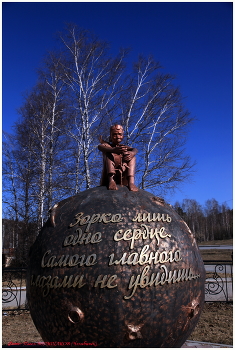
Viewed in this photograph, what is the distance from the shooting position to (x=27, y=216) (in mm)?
14930

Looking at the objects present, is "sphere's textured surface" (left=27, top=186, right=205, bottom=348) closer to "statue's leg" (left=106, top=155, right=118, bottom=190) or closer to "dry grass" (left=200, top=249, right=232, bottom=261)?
"statue's leg" (left=106, top=155, right=118, bottom=190)

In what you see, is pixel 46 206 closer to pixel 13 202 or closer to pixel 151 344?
pixel 13 202

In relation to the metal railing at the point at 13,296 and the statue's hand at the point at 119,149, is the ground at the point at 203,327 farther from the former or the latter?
the statue's hand at the point at 119,149

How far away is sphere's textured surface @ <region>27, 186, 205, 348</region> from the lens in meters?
2.89

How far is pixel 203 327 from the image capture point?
6.57m

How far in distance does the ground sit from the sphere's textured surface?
2935 millimetres

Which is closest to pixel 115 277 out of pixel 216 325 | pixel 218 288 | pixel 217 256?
pixel 216 325

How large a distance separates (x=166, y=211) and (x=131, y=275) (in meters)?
0.93

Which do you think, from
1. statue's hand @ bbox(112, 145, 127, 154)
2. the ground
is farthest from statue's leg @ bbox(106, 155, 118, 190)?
the ground

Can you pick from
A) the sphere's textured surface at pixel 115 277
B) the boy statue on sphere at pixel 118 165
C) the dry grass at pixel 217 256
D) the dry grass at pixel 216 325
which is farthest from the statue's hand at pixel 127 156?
the dry grass at pixel 217 256

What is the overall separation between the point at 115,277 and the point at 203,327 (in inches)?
181

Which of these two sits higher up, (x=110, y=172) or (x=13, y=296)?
(x=110, y=172)

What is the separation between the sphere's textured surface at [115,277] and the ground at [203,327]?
2.94m

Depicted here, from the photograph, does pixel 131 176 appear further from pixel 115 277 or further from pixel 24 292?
pixel 24 292
